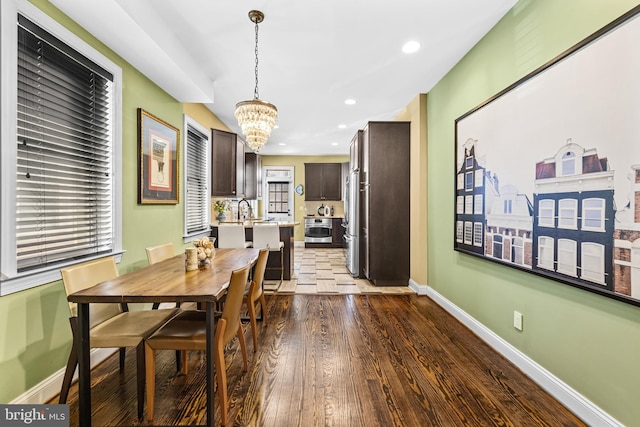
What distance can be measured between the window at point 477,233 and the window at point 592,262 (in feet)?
3.47

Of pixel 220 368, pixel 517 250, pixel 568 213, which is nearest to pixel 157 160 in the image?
pixel 220 368

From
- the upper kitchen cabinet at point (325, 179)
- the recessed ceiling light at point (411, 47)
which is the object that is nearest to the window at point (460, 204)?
the recessed ceiling light at point (411, 47)

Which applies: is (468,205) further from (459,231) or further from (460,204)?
(459,231)

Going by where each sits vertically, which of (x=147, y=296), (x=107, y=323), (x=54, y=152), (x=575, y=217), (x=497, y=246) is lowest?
(x=107, y=323)

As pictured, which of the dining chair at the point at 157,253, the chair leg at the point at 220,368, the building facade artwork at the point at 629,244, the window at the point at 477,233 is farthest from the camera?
the window at the point at 477,233

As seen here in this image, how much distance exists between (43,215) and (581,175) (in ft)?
10.6

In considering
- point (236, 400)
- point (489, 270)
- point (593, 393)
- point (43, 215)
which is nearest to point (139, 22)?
point (43, 215)

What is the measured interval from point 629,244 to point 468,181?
1.59 meters

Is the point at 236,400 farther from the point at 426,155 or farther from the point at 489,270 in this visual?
the point at 426,155

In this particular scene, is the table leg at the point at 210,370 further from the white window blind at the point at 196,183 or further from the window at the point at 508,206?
the white window blind at the point at 196,183

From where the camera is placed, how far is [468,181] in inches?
118

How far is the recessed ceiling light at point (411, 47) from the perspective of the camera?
2.88 meters

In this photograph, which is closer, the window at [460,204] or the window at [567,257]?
the window at [567,257]

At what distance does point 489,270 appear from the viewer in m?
2.70
